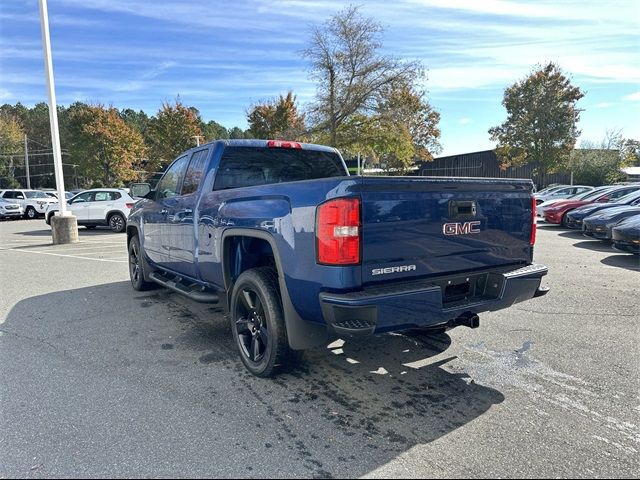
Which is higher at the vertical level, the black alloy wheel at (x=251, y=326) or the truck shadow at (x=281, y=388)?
the black alloy wheel at (x=251, y=326)

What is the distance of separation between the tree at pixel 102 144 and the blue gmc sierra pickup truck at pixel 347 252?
41982 mm

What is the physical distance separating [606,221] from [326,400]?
10.3m

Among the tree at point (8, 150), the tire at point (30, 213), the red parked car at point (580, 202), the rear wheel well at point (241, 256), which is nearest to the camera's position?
the rear wheel well at point (241, 256)

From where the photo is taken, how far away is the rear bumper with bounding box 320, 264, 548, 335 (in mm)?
2844

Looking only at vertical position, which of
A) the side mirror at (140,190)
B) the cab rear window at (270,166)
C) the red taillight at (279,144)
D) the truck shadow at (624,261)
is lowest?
the truck shadow at (624,261)

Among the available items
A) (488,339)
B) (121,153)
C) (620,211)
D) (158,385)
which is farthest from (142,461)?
(121,153)

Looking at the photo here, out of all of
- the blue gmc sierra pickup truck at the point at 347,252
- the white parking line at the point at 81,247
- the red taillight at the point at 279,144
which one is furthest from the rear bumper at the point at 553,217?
the white parking line at the point at 81,247

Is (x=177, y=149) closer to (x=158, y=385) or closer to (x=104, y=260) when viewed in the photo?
(x=104, y=260)

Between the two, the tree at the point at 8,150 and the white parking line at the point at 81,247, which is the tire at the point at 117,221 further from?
the tree at the point at 8,150

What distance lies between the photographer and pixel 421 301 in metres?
3.02

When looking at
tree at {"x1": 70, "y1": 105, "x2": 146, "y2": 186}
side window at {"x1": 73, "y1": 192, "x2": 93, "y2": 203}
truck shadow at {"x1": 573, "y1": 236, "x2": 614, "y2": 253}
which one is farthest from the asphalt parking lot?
tree at {"x1": 70, "y1": 105, "x2": 146, "y2": 186}

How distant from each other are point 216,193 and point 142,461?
2.41 m

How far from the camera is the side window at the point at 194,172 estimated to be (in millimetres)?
4824

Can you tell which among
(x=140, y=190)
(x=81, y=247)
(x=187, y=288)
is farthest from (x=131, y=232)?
(x=81, y=247)
